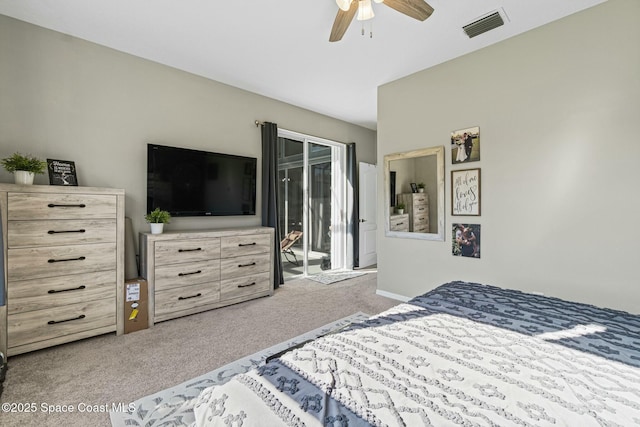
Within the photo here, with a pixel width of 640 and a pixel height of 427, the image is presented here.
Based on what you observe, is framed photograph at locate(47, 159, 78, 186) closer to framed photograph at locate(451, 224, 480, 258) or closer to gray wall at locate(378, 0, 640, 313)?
A: gray wall at locate(378, 0, 640, 313)

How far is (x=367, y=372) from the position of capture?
97cm

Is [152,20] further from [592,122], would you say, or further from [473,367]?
[592,122]

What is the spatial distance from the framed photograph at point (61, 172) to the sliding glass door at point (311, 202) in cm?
242

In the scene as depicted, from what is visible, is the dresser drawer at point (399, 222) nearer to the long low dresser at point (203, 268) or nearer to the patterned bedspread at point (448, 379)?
the long low dresser at point (203, 268)

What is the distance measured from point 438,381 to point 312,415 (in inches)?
16.6

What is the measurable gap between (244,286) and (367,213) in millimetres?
3014

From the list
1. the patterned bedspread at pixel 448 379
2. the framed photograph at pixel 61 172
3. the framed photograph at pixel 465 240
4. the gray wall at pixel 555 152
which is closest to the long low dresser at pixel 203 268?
the framed photograph at pixel 61 172

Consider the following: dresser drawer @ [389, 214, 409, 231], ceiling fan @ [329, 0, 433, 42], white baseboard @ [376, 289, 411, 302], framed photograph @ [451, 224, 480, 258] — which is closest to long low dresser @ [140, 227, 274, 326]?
white baseboard @ [376, 289, 411, 302]

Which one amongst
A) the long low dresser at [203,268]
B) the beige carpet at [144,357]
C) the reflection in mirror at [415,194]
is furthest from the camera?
the reflection in mirror at [415,194]

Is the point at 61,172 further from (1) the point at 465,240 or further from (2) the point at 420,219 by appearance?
(1) the point at 465,240

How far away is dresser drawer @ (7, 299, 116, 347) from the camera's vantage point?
7.21 ft

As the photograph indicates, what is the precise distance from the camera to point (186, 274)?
3.04 metres

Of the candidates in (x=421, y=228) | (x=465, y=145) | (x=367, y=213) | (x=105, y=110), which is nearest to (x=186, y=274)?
(x=105, y=110)

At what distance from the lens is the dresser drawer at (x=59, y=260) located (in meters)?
2.20
